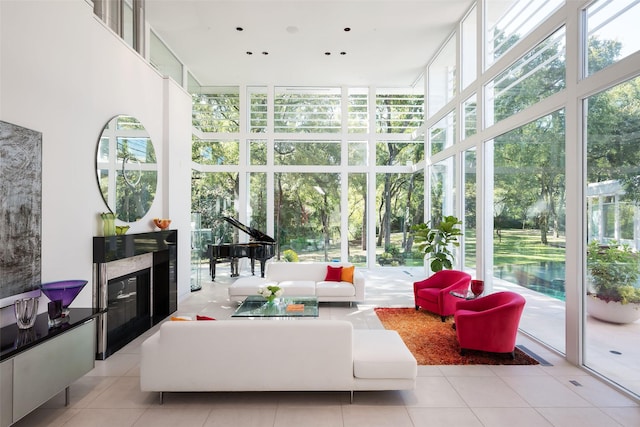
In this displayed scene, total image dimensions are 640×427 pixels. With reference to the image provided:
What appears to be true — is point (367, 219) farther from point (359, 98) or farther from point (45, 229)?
point (45, 229)

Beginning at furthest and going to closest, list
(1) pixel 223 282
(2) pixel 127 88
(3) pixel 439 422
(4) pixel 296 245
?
(4) pixel 296 245 < (1) pixel 223 282 < (2) pixel 127 88 < (3) pixel 439 422

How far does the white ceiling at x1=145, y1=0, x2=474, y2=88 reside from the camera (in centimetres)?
648

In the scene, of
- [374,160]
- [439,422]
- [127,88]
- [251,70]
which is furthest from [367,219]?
[439,422]

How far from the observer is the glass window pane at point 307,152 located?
1038cm

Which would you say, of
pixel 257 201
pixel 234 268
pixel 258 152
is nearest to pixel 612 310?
pixel 234 268

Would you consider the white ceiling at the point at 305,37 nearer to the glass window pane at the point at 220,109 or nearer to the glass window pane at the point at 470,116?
the glass window pane at the point at 220,109

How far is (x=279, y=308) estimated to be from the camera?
4.92m

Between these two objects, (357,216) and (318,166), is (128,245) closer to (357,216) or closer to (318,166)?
(318,166)

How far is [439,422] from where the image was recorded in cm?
288

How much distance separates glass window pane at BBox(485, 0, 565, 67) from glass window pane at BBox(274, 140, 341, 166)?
16.9 ft

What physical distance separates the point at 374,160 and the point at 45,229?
8349 mm

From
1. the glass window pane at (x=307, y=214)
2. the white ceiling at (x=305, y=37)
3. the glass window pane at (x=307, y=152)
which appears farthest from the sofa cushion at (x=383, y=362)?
the glass window pane at (x=307, y=152)

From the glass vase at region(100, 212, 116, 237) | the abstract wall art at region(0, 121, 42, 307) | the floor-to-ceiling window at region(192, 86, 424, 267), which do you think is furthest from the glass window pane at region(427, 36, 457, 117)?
the abstract wall art at region(0, 121, 42, 307)

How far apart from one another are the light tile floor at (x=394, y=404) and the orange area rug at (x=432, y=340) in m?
0.17
